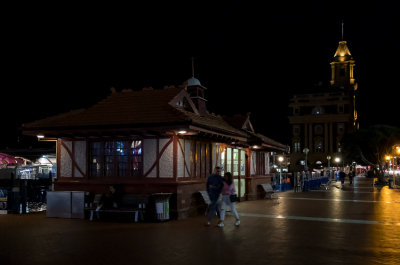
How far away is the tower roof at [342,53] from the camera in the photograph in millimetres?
118750

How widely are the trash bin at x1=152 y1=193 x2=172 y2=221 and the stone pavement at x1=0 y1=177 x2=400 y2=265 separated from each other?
415 mm

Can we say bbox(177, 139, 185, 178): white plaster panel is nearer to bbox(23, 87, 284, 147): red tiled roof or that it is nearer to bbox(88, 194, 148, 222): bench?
bbox(23, 87, 284, 147): red tiled roof

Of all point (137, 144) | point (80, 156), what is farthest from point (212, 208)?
point (80, 156)

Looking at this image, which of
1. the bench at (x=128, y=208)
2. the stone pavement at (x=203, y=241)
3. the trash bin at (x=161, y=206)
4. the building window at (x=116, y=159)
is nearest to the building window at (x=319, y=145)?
the stone pavement at (x=203, y=241)

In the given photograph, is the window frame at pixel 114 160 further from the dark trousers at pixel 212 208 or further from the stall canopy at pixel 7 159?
the stall canopy at pixel 7 159

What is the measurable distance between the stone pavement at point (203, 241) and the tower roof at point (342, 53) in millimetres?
108142

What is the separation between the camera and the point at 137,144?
57.6 ft

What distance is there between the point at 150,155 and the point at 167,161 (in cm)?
75

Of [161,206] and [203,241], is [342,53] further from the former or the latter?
[203,241]

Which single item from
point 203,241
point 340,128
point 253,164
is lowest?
point 203,241

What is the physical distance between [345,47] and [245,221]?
378 feet

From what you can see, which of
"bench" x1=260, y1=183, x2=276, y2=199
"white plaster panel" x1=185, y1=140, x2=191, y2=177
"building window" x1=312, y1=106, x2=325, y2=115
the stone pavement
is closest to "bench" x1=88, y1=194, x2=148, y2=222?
the stone pavement

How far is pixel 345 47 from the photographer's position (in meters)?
122

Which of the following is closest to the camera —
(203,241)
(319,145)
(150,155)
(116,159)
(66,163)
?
(203,241)
